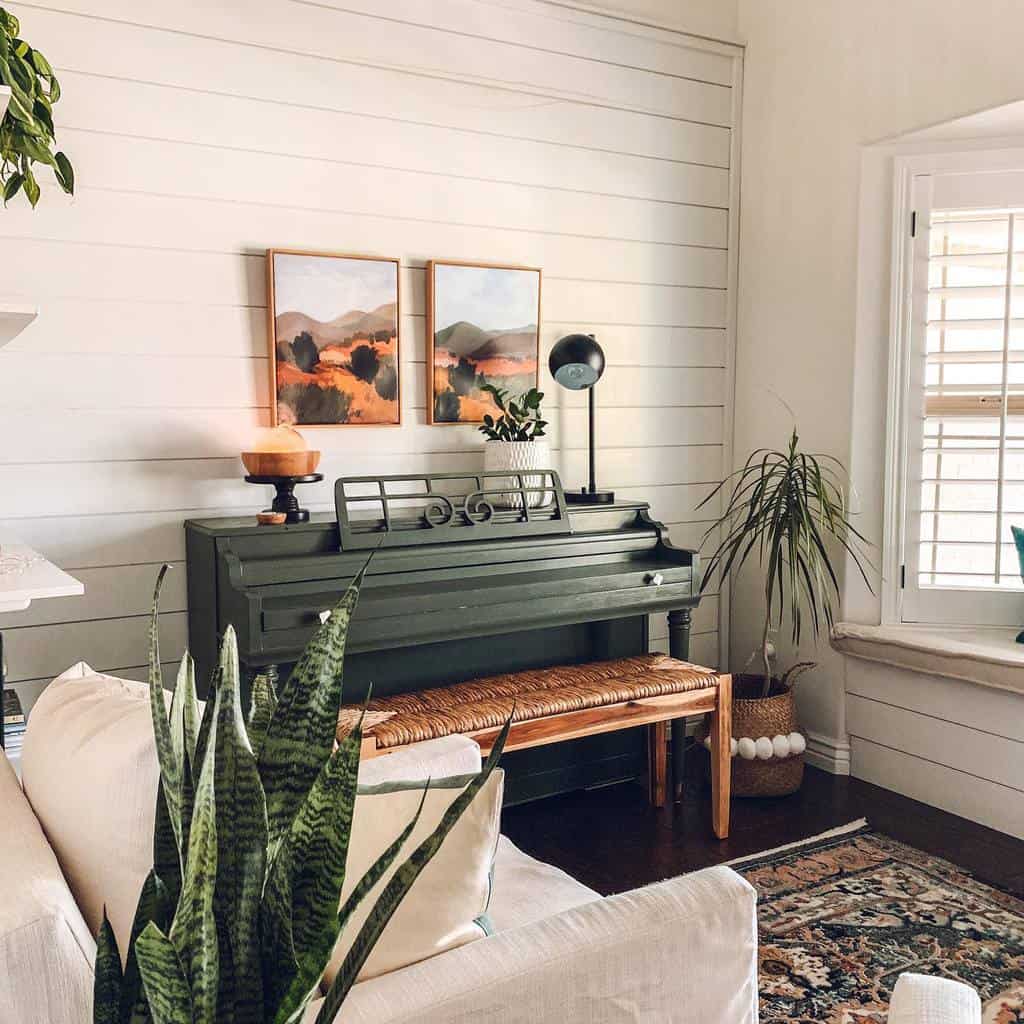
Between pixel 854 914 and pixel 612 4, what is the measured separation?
2952mm

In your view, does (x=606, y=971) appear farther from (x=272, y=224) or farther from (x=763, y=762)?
(x=272, y=224)

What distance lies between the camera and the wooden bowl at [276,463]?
9.57ft

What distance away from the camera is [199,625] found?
2.99 meters

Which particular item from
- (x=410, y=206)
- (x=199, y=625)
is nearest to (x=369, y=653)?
(x=199, y=625)

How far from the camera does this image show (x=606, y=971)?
4.20 feet

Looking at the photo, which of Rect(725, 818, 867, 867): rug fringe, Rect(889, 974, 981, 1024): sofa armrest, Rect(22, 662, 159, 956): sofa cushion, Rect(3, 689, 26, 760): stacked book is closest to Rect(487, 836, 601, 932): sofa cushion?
Rect(889, 974, 981, 1024): sofa armrest

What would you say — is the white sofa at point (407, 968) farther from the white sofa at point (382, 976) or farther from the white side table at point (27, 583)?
the white side table at point (27, 583)

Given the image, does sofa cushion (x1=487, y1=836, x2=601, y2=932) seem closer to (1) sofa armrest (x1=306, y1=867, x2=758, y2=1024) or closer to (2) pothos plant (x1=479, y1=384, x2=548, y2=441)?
(1) sofa armrest (x1=306, y1=867, x2=758, y2=1024)

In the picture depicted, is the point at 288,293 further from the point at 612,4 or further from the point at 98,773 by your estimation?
the point at 98,773

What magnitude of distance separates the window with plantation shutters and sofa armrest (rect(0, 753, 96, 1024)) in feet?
10.1

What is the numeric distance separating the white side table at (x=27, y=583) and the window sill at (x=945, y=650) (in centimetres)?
250

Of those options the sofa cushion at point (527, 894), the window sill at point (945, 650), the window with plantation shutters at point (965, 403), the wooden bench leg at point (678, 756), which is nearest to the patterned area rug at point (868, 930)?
the wooden bench leg at point (678, 756)

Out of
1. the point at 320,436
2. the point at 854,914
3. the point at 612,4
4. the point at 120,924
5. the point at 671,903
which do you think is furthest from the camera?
the point at 612,4

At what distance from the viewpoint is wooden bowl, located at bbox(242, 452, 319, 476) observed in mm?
2916
